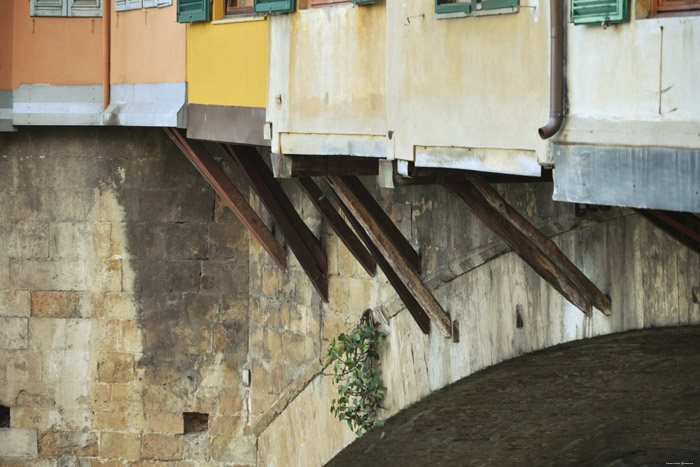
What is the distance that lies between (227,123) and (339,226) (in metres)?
1.19

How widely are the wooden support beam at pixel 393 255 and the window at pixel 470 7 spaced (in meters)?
2.09

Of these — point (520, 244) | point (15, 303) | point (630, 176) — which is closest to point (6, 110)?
point (15, 303)

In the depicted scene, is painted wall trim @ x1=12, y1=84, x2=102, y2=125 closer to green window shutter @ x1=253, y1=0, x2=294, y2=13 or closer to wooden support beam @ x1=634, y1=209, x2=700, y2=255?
green window shutter @ x1=253, y1=0, x2=294, y2=13

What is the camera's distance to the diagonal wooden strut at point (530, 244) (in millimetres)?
6676

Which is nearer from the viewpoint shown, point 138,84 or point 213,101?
point 213,101

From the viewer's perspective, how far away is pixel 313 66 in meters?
6.88

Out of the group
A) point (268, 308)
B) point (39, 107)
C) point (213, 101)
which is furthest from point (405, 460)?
point (39, 107)

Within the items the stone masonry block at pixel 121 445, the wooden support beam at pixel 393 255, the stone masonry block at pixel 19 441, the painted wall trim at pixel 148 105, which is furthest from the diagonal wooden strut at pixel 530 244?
the stone masonry block at pixel 19 441

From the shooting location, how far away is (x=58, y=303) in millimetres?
10078

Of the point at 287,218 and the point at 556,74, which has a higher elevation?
the point at 556,74

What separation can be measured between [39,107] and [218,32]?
2.30 metres

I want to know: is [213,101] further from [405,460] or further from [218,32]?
[405,460]

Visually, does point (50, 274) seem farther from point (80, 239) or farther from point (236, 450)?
point (236, 450)

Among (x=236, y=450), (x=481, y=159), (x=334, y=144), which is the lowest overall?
(x=236, y=450)
